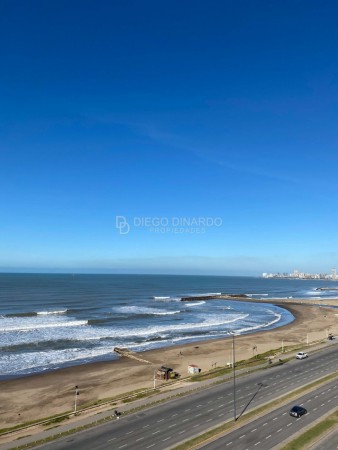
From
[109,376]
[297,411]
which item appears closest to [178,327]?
[109,376]

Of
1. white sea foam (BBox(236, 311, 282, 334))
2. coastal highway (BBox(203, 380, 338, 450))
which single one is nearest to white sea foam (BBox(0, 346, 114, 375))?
coastal highway (BBox(203, 380, 338, 450))

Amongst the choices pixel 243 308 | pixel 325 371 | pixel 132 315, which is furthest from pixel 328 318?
pixel 325 371

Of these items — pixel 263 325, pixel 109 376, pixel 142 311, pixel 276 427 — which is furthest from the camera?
pixel 142 311

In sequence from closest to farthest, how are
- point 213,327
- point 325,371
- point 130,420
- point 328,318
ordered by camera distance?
point 130,420
point 325,371
point 213,327
point 328,318

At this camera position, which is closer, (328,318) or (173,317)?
(173,317)

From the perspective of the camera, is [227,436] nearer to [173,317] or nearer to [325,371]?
[325,371]

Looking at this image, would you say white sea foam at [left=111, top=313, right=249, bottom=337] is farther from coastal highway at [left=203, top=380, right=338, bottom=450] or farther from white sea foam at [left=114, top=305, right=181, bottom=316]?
coastal highway at [left=203, top=380, right=338, bottom=450]

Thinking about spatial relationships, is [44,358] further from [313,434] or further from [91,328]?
[313,434]
